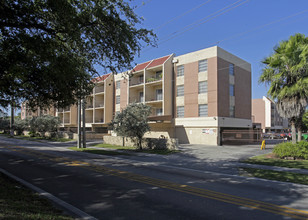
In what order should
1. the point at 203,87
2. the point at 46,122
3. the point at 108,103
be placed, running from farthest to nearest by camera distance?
the point at 108,103 → the point at 46,122 → the point at 203,87

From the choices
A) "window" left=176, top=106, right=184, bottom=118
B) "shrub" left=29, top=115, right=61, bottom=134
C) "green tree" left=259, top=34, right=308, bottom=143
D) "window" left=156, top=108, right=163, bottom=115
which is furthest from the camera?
"shrub" left=29, top=115, right=61, bottom=134

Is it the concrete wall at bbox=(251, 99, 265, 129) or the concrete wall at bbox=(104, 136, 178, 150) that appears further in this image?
the concrete wall at bbox=(251, 99, 265, 129)

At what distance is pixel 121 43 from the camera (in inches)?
327

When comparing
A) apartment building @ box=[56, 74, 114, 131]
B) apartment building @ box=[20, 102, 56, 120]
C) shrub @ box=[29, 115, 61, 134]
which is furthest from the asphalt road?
shrub @ box=[29, 115, 61, 134]

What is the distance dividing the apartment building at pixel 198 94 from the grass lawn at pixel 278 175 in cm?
1523

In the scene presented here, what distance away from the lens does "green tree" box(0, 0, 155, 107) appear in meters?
7.89

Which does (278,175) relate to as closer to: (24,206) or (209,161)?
(209,161)

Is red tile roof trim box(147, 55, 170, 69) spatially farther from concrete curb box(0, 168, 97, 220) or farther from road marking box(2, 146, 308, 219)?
concrete curb box(0, 168, 97, 220)

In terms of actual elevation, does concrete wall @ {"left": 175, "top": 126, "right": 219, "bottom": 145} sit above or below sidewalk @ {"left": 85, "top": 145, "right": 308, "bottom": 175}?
above

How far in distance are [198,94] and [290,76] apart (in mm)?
13952

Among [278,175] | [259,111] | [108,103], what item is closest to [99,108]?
[108,103]

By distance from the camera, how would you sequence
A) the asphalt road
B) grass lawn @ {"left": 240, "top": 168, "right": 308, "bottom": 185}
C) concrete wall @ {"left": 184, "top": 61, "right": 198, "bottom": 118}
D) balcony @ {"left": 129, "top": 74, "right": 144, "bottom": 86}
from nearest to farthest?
the asphalt road → grass lawn @ {"left": 240, "top": 168, "right": 308, "bottom": 185} → concrete wall @ {"left": 184, "top": 61, "right": 198, "bottom": 118} → balcony @ {"left": 129, "top": 74, "right": 144, "bottom": 86}

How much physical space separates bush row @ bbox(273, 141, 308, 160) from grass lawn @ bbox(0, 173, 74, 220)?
14.8 meters

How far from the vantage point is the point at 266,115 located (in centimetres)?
7069
